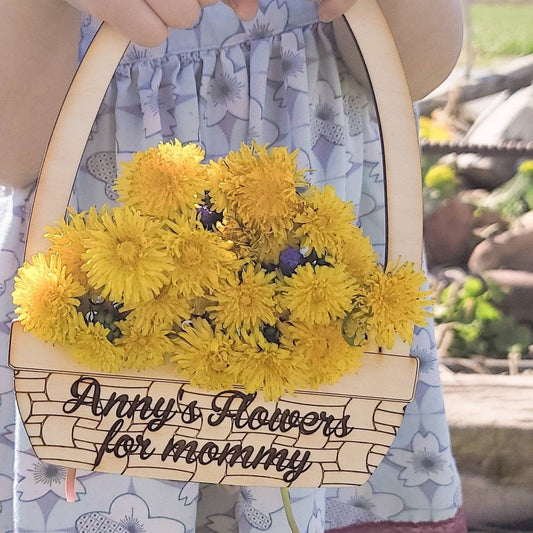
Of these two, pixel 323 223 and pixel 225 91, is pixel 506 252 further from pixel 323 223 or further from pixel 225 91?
pixel 323 223

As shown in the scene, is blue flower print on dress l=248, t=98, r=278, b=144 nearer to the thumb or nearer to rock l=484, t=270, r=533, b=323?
the thumb

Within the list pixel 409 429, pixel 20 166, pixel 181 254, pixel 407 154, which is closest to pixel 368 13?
pixel 407 154

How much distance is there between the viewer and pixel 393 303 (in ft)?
1.53

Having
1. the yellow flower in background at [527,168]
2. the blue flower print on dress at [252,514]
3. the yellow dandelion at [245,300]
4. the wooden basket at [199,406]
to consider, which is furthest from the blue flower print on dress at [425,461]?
the yellow flower in background at [527,168]

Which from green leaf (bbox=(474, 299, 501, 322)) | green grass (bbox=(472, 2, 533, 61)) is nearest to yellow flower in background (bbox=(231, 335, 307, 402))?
green leaf (bbox=(474, 299, 501, 322))

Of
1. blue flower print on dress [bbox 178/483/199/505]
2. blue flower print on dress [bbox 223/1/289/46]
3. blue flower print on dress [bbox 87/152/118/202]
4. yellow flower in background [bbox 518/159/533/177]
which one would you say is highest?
yellow flower in background [bbox 518/159/533/177]

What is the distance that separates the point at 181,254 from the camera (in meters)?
0.45

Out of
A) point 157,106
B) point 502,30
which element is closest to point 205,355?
point 157,106

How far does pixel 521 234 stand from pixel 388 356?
1322 millimetres

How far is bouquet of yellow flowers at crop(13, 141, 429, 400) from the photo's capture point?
0.45 metres

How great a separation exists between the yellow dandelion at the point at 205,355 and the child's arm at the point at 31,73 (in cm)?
26

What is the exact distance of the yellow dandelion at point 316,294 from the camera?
17.6 inches

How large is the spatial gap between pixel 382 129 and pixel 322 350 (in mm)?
153

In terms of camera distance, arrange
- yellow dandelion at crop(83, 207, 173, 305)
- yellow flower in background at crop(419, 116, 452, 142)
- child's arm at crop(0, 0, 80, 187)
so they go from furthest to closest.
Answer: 1. yellow flower in background at crop(419, 116, 452, 142)
2. child's arm at crop(0, 0, 80, 187)
3. yellow dandelion at crop(83, 207, 173, 305)
